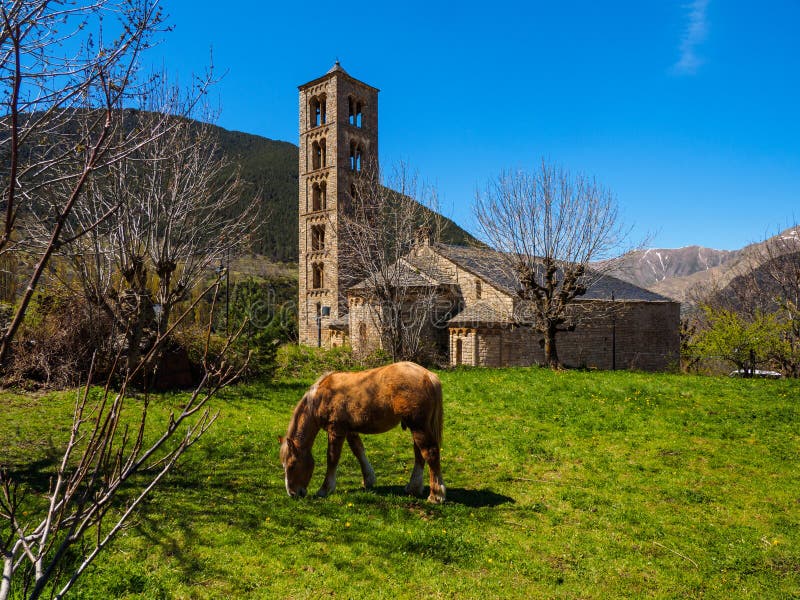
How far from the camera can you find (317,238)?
37.3 meters

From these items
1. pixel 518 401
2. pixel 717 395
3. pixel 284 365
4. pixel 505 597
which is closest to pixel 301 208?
pixel 284 365

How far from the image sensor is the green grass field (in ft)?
18.1

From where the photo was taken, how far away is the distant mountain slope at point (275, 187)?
8688 centimetres

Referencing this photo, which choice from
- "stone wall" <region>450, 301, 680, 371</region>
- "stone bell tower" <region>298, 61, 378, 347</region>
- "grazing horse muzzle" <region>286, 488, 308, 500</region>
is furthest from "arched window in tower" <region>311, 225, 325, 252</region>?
"grazing horse muzzle" <region>286, 488, 308, 500</region>

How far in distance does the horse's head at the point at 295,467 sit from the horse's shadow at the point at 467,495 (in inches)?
45.5

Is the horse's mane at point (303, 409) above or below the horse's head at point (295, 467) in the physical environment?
above

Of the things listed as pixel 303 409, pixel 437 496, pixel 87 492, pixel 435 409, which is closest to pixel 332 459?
pixel 303 409

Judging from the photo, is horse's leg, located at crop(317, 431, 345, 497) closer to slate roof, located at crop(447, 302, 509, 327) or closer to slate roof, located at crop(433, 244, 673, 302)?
slate roof, located at crop(433, 244, 673, 302)

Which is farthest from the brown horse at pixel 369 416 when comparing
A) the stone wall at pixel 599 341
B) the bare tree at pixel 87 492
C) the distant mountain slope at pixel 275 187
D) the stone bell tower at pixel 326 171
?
the distant mountain slope at pixel 275 187

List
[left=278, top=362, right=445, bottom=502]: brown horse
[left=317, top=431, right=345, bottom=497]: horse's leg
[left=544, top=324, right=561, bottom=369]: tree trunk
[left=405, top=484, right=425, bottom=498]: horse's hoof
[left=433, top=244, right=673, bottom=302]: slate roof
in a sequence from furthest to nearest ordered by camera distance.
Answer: [left=433, top=244, right=673, bottom=302]: slate roof
[left=544, top=324, right=561, bottom=369]: tree trunk
[left=405, top=484, right=425, bottom=498]: horse's hoof
[left=317, top=431, right=345, bottom=497]: horse's leg
[left=278, top=362, right=445, bottom=502]: brown horse

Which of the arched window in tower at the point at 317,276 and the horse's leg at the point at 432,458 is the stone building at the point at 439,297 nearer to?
the arched window in tower at the point at 317,276

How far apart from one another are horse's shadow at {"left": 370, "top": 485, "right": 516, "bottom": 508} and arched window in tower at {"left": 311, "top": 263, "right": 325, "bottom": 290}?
29.3 meters

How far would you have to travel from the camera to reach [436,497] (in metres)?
7.64

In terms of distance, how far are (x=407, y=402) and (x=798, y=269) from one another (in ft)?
90.7
